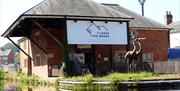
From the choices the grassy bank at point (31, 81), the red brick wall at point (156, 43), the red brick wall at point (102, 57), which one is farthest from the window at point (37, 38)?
the red brick wall at point (156, 43)

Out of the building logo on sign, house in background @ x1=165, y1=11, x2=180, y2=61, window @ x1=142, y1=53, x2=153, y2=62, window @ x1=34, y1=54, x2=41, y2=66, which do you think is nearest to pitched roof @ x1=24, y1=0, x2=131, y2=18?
the building logo on sign

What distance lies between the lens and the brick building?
35469 mm

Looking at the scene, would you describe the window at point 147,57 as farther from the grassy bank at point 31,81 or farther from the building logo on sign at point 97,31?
the grassy bank at point 31,81

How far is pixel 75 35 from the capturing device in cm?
3588

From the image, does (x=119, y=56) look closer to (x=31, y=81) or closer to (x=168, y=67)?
(x=168, y=67)

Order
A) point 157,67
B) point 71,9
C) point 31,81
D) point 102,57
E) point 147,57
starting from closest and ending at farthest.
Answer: point 71,9
point 157,67
point 31,81
point 102,57
point 147,57

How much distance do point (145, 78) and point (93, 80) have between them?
329cm

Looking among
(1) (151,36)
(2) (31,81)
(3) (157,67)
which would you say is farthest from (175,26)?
(2) (31,81)

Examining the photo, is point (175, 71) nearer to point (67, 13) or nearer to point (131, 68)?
point (131, 68)

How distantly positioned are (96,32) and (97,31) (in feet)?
0.44

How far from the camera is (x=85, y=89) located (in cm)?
2809

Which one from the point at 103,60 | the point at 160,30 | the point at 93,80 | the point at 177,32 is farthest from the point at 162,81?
the point at 177,32

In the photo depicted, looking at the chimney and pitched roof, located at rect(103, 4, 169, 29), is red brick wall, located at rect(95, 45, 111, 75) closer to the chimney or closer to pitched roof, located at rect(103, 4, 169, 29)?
pitched roof, located at rect(103, 4, 169, 29)

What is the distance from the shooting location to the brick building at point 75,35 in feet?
116
